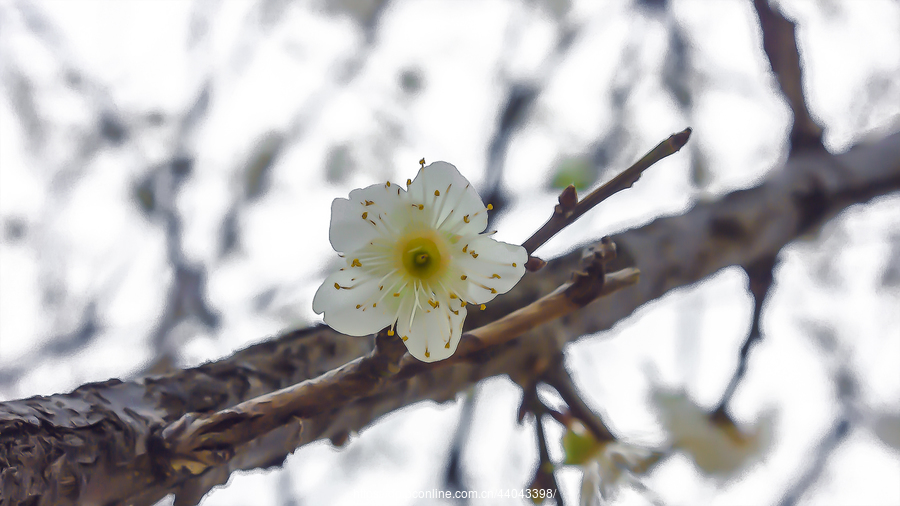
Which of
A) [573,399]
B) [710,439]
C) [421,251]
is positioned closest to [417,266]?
[421,251]

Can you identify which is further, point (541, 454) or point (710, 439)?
point (710, 439)

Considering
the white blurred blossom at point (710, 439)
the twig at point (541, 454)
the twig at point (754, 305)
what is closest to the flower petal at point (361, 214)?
the twig at point (541, 454)

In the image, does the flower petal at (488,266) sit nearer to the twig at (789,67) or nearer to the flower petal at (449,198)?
the flower petal at (449,198)

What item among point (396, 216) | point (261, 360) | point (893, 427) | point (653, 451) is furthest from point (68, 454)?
point (893, 427)

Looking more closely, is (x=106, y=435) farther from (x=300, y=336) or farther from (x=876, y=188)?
(x=876, y=188)

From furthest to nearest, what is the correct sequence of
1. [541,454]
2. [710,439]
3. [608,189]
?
[710,439] < [541,454] < [608,189]

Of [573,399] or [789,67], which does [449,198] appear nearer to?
[573,399]

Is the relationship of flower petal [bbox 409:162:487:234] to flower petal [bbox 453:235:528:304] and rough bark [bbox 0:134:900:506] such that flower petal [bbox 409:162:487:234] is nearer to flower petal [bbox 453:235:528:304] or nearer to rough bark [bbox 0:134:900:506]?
flower petal [bbox 453:235:528:304]

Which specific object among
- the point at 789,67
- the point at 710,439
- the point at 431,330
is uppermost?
the point at 789,67
